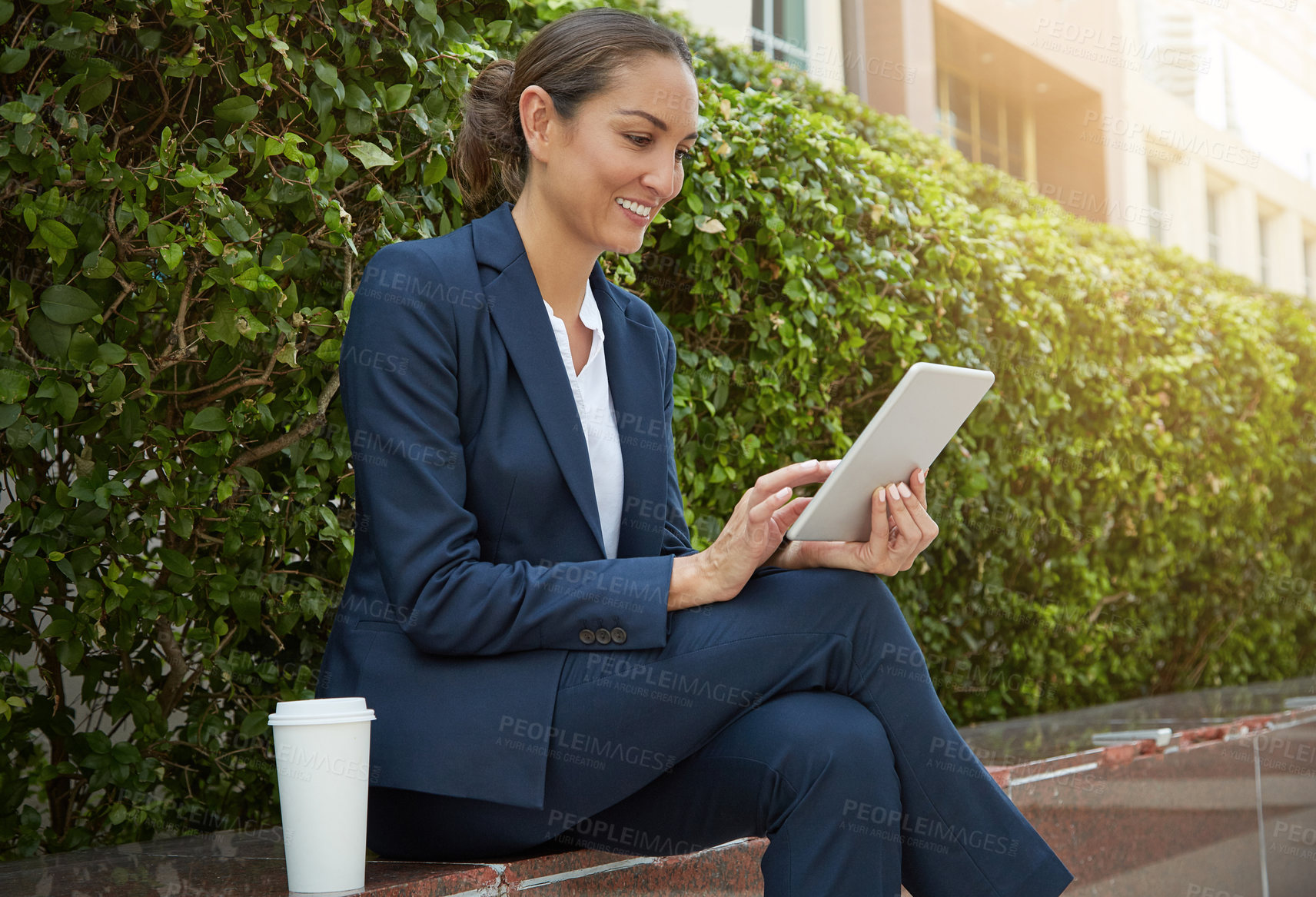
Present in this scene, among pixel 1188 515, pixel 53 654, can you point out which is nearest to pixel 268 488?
pixel 53 654

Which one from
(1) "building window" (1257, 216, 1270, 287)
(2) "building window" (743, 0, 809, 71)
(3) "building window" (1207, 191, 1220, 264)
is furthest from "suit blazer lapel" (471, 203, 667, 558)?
(1) "building window" (1257, 216, 1270, 287)

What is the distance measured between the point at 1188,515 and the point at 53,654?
190 inches

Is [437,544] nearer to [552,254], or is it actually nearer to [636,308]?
[552,254]

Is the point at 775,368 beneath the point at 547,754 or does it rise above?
above

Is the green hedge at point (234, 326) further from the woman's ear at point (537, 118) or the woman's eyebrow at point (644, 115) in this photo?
the woman's eyebrow at point (644, 115)

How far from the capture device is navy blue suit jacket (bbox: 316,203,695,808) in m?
1.79

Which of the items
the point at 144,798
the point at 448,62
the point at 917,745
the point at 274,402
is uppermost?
the point at 448,62

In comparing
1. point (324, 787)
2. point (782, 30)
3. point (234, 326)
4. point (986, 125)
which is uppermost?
point (986, 125)

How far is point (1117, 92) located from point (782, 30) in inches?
245

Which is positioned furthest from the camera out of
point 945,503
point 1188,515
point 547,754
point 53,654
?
point 1188,515

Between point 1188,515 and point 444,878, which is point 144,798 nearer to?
point 444,878

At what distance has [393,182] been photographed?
2.71 m

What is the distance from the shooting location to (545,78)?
218cm

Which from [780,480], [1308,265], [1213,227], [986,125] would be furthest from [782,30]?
[1308,265]
